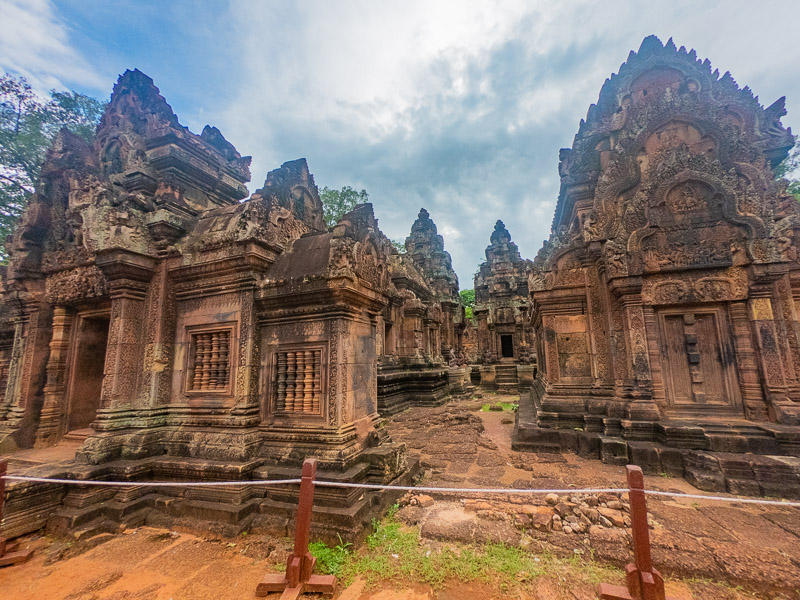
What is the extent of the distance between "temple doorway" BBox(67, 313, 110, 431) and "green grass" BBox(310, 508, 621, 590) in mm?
5914

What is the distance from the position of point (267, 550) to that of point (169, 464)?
2.01 metres

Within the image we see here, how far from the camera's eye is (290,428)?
4.57m

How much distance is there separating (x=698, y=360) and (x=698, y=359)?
0.02 metres

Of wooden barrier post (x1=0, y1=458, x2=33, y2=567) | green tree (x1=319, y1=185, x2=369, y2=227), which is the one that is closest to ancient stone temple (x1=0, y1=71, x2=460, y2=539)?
wooden barrier post (x1=0, y1=458, x2=33, y2=567)

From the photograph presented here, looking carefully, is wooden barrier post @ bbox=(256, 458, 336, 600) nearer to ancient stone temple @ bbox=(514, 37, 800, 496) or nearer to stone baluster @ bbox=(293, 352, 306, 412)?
stone baluster @ bbox=(293, 352, 306, 412)

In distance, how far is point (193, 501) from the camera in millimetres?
4145

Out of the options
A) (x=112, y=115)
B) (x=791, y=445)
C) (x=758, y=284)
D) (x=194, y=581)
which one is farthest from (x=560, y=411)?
(x=112, y=115)

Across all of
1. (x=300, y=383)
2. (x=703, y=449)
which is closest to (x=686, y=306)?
(x=703, y=449)

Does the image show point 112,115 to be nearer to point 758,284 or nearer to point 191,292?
point 191,292

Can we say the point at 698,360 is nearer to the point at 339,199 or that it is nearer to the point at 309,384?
the point at 309,384

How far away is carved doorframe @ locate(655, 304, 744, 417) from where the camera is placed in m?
6.28

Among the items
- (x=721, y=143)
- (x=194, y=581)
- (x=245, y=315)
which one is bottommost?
(x=194, y=581)

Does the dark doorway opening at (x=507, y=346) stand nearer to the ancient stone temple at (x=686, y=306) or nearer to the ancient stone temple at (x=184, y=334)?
the ancient stone temple at (x=686, y=306)

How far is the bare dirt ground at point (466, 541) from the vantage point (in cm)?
288
